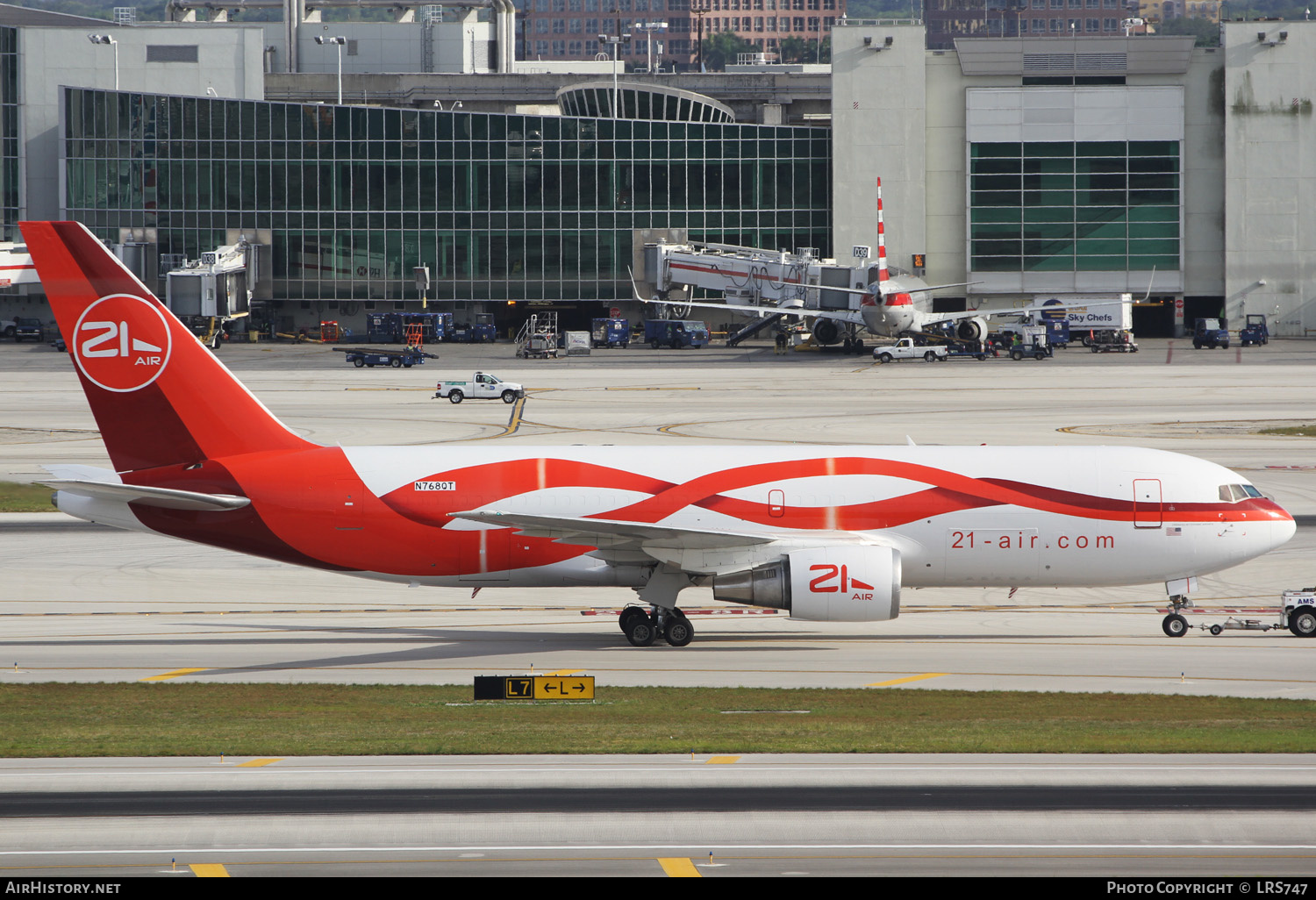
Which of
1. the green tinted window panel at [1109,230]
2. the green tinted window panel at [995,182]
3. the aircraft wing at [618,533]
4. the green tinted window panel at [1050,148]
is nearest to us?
the aircraft wing at [618,533]

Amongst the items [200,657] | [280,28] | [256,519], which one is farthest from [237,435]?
[280,28]

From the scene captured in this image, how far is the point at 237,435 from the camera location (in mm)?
33062

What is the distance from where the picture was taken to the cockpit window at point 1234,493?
1277 inches

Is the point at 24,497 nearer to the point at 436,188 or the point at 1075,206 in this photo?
the point at 436,188

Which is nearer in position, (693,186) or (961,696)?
(961,696)

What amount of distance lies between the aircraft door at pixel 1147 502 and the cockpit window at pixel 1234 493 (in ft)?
5.12

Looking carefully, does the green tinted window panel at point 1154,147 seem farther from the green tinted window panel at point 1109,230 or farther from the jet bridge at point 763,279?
the jet bridge at point 763,279

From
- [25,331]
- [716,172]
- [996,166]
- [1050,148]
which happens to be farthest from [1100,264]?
[25,331]

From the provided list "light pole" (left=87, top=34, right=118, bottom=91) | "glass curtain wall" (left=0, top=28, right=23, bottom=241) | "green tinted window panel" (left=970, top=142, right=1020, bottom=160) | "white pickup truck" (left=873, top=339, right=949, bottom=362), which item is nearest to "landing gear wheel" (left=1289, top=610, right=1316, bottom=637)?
"white pickup truck" (left=873, top=339, right=949, bottom=362)

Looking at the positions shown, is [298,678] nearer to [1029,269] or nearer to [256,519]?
[256,519]

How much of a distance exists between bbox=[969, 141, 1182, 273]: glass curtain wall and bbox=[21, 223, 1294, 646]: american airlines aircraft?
104m

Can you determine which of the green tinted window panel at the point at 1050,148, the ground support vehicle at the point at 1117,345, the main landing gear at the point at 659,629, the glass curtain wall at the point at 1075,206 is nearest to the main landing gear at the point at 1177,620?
the main landing gear at the point at 659,629
